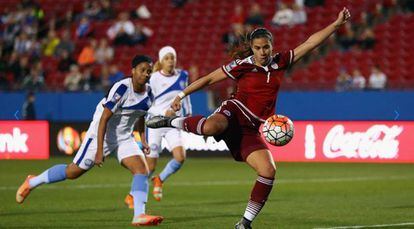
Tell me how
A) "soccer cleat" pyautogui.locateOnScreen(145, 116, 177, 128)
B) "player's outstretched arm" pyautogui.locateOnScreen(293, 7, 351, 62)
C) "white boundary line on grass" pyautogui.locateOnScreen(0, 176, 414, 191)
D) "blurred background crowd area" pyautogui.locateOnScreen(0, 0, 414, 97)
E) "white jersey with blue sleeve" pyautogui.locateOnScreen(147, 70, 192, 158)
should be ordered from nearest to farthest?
"player's outstretched arm" pyautogui.locateOnScreen(293, 7, 351, 62)
"soccer cleat" pyautogui.locateOnScreen(145, 116, 177, 128)
"white jersey with blue sleeve" pyautogui.locateOnScreen(147, 70, 192, 158)
"white boundary line on grass" pyautogui.locateOnScreen(0, 176, 414, 191)
"blurred background crowd area" pyautogui.locateOnScreen(0, 0, 414, 97)

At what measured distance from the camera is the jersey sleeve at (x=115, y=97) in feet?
37.0

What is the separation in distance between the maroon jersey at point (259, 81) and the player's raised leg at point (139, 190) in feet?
5.58

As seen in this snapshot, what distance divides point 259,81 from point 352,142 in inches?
444

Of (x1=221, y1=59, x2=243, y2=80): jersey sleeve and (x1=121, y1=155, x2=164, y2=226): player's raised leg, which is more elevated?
(x1=221, y1=59, x2=243, y2=80): jersey sleeve

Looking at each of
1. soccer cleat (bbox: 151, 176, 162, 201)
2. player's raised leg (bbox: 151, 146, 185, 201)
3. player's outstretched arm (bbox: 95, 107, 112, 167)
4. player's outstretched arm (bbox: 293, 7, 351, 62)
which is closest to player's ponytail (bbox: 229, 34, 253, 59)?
player's outstretched arm (bbox: 293, 7, 351, 62)

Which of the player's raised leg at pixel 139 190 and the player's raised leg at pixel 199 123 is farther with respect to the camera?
the player's raised leg at pixel 139 190

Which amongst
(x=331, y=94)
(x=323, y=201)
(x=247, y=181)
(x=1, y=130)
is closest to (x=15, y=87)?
(x=1, y=130)

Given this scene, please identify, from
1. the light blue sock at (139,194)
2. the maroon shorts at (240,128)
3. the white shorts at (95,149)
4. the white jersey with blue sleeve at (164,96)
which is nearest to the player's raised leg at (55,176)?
the white shorts at (95,149)

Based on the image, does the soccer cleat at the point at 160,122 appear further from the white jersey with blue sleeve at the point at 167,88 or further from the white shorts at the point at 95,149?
the white jersey with blue sleeve at the point at 167,88

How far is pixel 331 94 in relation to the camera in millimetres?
24547

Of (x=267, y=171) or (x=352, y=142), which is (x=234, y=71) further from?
(x=352, y=142)

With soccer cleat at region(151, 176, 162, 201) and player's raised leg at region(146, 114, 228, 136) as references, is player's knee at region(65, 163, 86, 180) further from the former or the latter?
soccer cleat at region(151, 176, 162, 201)

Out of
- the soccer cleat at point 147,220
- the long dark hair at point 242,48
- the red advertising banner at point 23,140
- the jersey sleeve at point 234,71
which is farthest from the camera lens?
the red advertising banner at point 23,140

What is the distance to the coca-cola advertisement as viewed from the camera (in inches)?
812
